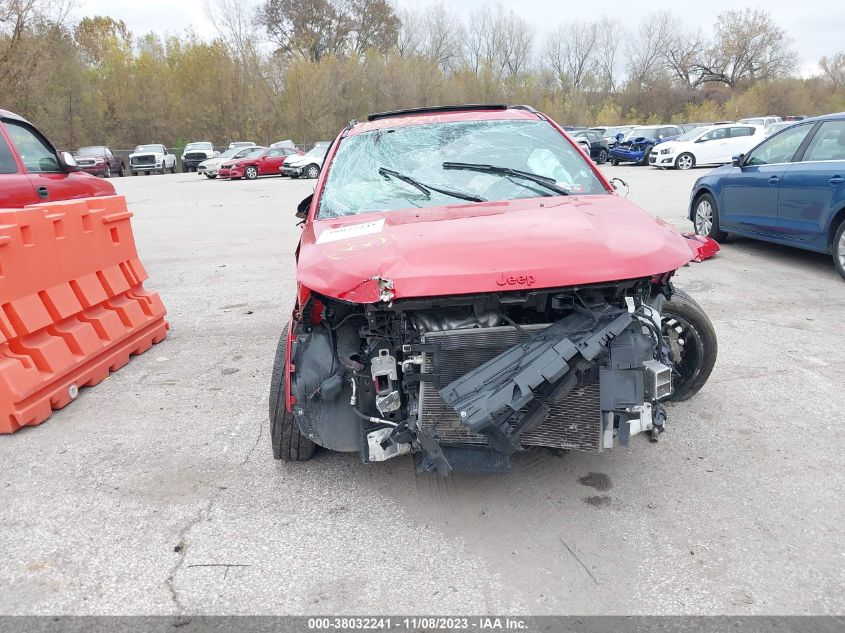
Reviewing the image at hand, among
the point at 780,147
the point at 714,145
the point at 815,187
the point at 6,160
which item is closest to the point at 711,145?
the point at 714,145

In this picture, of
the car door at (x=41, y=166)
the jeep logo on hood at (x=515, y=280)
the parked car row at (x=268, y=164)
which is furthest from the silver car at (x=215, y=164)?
the jeep logo on hood at (x=515, y=280)

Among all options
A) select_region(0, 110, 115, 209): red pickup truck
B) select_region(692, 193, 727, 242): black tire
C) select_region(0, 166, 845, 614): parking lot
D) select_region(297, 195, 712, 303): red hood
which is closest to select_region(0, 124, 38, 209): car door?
select_region(0, 110, 115, 209): red pickup truck

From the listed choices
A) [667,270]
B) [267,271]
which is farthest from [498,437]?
[267,271]

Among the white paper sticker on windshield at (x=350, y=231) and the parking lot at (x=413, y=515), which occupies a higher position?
the white paper sticker on windshield at (x=350, y=231)

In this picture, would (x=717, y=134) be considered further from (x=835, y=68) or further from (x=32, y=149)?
(x=835, y=68)

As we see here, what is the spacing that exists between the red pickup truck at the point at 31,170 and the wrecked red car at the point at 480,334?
3.86m

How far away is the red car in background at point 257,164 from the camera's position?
29047 mm

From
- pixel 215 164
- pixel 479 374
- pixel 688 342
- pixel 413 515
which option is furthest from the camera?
pixel 215 164

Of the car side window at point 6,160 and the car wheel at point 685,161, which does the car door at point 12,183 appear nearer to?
the car side window at point 6,160

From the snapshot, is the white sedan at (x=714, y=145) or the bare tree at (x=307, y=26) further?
the bare tree at (x=307, y=26)

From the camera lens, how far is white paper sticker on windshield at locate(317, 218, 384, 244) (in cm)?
319

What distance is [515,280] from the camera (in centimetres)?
263

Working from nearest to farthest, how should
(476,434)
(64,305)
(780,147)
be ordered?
1. (476,434)
2. (64,305)
3. (780,147)

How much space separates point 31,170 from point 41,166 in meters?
0.20
